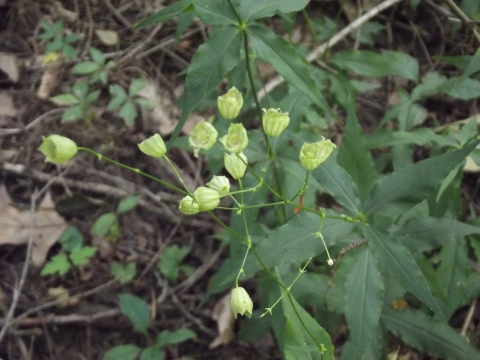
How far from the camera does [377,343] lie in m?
1.82

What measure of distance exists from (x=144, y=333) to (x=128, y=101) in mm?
1585

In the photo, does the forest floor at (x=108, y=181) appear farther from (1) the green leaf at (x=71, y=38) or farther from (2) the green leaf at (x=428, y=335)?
(2) the green leaf at (x=428, y=335)

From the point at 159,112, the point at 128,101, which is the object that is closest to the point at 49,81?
the point at 128,101

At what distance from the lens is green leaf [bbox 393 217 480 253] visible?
5.02 ft

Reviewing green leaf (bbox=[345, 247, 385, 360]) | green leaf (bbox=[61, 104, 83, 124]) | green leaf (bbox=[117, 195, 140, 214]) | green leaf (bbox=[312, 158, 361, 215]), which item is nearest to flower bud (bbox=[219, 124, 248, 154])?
green leaf (bbox=[312, 158, 361, 215])

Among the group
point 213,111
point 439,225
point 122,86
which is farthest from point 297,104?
point 122,86

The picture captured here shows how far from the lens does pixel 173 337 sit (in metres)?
2.31

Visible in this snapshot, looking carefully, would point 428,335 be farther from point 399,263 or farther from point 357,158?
point 357,158

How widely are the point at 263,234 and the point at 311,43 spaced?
1.68 metres

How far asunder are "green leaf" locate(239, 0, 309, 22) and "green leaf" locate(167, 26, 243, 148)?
0.24ft

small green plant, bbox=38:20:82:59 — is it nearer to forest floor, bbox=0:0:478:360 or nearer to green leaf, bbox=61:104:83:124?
forest floor, bbox=0:0:478:360

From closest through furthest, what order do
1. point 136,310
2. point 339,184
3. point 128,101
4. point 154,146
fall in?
point 154,146 → point 339,184 → point 136,310 → point 128,101

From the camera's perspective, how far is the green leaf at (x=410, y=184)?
1.31 m

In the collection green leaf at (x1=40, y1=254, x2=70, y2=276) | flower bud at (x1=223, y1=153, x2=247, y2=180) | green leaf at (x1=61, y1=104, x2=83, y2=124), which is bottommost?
green leaf at (x1=40, y1=254, x2=70, y2=276)
